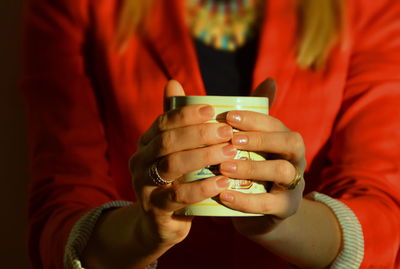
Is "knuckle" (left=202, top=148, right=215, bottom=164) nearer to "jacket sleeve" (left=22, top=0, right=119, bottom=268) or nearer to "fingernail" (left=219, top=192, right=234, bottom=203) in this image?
"fingernail" (left=219, top=192, right=234, bottom=203)

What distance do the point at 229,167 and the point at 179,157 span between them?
57 mm

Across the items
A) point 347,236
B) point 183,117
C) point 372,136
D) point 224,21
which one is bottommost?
point 347,236

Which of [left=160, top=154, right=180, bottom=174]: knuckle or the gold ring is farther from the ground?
[left=160, top=154, right=180, bottom=174]: knuckle

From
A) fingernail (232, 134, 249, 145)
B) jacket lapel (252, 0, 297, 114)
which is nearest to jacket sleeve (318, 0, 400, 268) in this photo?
jacket lapel (252, 0, 297, 114)

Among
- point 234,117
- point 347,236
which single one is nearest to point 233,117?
point 234,117

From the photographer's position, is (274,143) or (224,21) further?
(224,21)

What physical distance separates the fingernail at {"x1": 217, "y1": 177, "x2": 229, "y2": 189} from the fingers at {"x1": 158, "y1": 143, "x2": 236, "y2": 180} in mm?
20

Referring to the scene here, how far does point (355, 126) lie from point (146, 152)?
19.5 inches

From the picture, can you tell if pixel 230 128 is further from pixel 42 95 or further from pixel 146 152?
pixel 42 95

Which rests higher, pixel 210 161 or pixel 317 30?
pixel 317 30

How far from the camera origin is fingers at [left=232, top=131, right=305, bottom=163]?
62cm

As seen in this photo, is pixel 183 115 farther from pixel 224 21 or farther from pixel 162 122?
pixel 224 21

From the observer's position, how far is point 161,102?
1061 millimetres

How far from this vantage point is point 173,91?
0.75 metres
